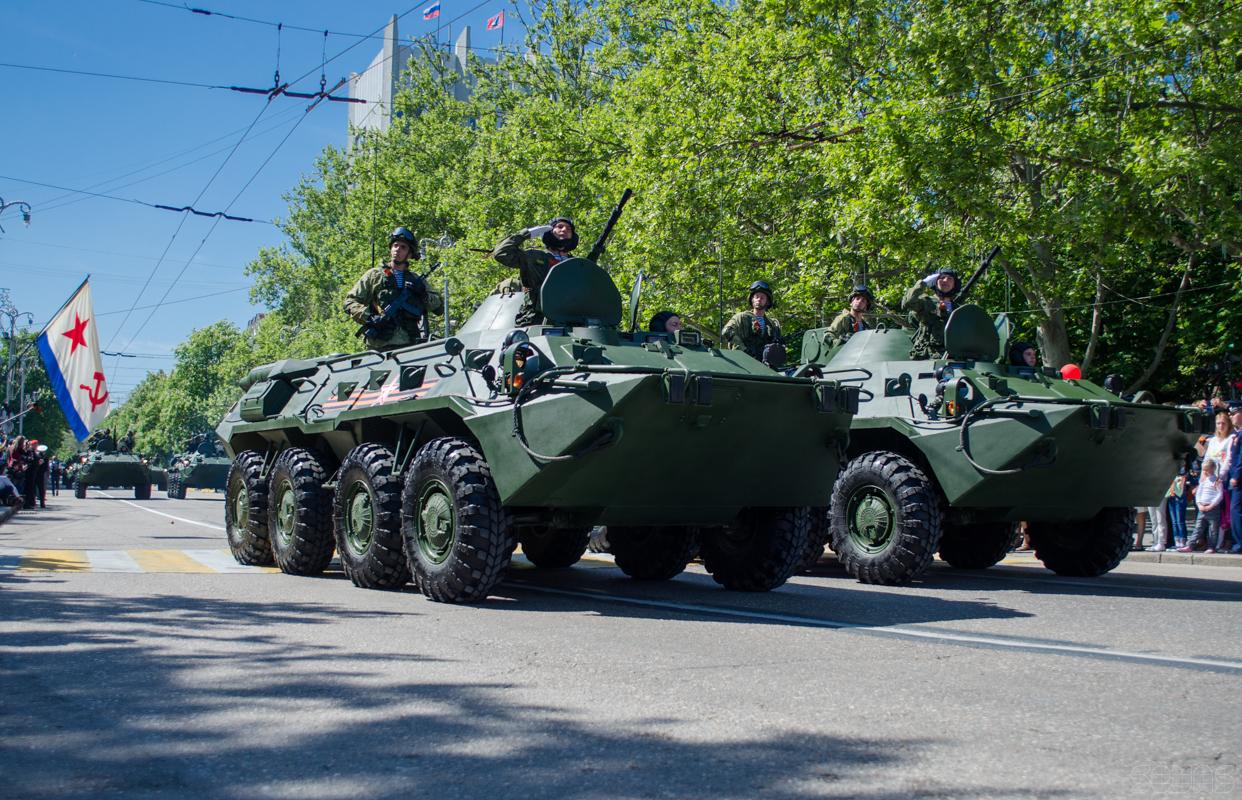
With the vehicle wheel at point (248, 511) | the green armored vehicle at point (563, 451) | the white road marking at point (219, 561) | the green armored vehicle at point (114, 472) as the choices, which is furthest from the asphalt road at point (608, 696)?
the green armored vehicle at point (114, 472)

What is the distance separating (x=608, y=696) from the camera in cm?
501

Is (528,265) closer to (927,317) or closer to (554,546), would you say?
(554,546)

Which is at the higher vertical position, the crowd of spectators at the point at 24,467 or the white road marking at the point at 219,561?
the crowd of spectators at the point at 24,467

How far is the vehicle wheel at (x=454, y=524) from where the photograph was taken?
317 inches

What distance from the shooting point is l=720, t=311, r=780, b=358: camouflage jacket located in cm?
1182

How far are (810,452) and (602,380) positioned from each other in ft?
5.88

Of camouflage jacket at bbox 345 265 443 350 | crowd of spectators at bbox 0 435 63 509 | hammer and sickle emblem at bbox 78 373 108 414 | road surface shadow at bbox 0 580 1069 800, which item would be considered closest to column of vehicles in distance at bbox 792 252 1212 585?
camouflage jacket at bbox 345 265 443 350

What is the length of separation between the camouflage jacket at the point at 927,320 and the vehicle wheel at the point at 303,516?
5294mm

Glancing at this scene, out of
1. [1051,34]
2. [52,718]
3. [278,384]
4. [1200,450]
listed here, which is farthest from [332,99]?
[52,718]

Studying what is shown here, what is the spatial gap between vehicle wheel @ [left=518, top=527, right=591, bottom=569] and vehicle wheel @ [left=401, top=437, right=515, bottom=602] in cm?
265

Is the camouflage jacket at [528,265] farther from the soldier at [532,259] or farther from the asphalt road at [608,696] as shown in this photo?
the asphalt road at [608,696]

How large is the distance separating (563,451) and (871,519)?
A: 405 cm

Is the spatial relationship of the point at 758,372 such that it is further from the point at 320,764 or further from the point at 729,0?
the point at 729,0

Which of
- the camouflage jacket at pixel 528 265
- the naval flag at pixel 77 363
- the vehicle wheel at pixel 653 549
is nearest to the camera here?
the camouflage jacket at pixel 528 265
